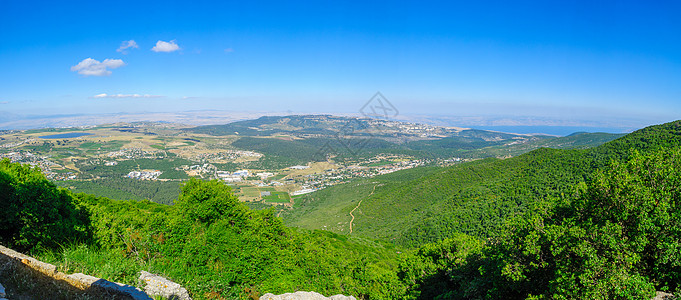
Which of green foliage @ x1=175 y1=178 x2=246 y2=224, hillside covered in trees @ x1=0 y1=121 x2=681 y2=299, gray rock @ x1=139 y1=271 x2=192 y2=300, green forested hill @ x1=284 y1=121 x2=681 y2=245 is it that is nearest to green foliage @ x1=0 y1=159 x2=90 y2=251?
hillside covered in trees @ x1=0 y1=121 x2=681 y2=299

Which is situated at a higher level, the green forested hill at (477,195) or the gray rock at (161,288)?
the gray rock at (161,288)

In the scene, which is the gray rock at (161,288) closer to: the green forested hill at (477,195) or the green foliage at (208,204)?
the green foliage at (208,204)

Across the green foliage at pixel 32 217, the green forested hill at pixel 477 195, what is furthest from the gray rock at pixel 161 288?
the green forested hill at pixel 477 195

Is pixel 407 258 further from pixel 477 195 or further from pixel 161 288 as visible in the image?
pixel 477 195

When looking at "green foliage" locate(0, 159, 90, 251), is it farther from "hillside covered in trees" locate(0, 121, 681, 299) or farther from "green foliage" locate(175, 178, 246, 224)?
"green foliage" locate(175, 178, 246, 224)

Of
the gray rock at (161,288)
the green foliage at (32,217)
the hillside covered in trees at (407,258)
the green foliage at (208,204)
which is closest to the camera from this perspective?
the gray rock at (161,288)

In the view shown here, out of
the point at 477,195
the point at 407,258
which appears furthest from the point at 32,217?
the point at 477,195

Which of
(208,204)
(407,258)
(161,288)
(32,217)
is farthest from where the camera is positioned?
(407,258)
